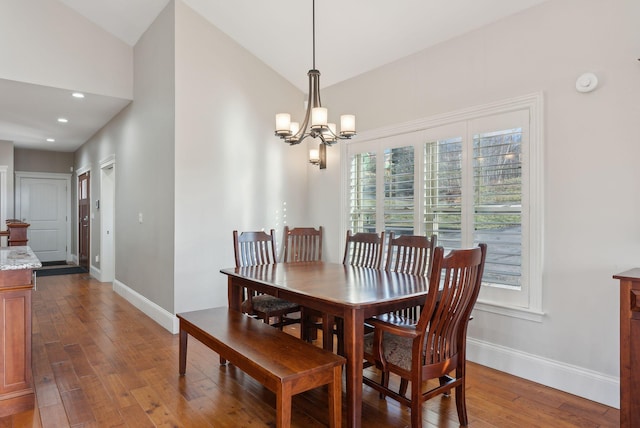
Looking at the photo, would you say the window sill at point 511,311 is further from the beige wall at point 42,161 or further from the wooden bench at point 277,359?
the beige wall at point 42,161

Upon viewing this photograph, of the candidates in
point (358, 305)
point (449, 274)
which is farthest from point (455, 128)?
point (358, 305)

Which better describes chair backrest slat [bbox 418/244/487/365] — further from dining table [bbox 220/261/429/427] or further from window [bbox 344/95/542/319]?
window [bbox 344/95/542/319]

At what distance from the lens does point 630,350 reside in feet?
6.44

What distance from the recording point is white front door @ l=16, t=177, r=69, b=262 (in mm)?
8203

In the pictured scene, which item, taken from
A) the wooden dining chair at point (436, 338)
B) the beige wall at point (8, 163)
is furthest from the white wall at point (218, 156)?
the beige wall at point (8, 163)

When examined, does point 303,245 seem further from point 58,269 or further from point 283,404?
point 58,269

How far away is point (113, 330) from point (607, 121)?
15.1 feet

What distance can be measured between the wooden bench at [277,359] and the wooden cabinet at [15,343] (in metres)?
0.98

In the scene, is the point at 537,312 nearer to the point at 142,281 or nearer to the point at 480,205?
the point at 480,205

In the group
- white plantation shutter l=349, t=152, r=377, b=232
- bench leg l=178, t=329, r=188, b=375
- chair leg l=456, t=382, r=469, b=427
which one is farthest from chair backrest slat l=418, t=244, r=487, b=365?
white plantation shutter l=349, t=152, r=377, b=232

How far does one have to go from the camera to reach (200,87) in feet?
13.1

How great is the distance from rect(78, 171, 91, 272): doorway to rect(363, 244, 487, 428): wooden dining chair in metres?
6.87

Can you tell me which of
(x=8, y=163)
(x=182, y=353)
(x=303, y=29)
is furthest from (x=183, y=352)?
(x=8, y=163)

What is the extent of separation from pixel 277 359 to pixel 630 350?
1.83 m
